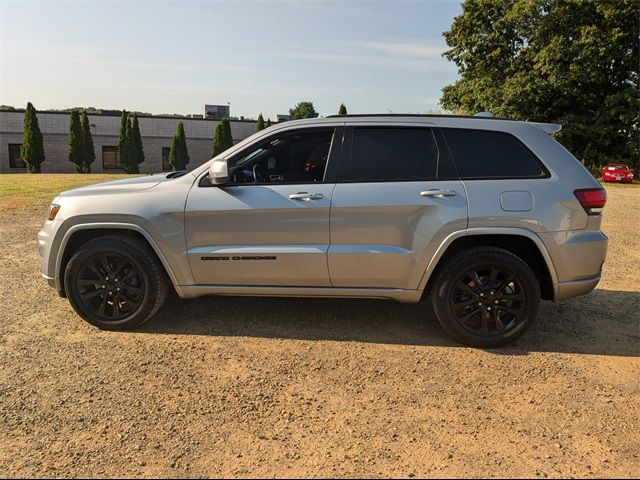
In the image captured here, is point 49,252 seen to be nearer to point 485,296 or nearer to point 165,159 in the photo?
point 485,296

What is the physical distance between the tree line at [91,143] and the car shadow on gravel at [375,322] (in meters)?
30.3

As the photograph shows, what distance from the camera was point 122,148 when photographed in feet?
121

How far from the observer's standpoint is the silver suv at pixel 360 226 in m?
3.99

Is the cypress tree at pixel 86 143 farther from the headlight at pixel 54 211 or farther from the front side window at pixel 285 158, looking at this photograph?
the front side window at pixel 285 158

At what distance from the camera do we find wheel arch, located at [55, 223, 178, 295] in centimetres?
425

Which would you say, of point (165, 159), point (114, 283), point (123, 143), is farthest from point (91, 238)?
point (165, 159)

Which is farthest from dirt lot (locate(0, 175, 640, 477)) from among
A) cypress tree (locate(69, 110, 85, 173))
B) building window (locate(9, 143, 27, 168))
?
building window (locate(9, 143, 27, 168))

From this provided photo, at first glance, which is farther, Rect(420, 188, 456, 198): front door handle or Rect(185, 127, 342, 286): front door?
Rect(185, 127, 342, 286): front door

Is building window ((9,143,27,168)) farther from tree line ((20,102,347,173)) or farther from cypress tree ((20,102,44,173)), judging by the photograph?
cypress tree ((20,102,44,173))

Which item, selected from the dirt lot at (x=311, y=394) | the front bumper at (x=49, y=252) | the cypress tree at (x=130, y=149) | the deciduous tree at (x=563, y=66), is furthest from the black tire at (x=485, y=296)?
the cypress tree at (x=130, y=149)

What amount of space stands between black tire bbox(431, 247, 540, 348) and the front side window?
1442 mm

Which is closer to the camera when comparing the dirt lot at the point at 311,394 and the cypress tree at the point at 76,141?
the dirt lot at the point at 311,394

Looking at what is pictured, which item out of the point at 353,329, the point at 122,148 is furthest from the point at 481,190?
the point at 122,148

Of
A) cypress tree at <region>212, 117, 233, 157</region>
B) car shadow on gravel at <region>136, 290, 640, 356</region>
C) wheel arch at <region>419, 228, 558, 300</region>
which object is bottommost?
car shadow on gravel at <region>136, 290, 640, 356</region>
